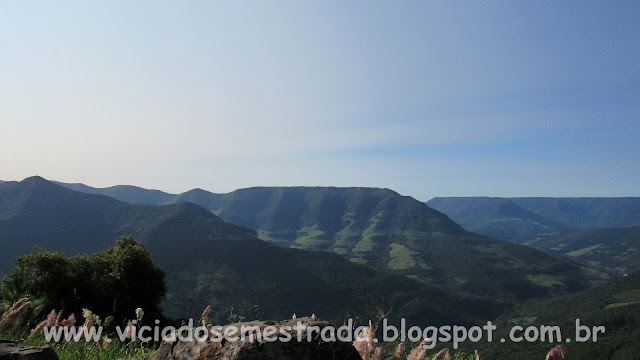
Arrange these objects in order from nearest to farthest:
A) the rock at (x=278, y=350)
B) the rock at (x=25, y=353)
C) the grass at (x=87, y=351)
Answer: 1. the rock at (x=278, y=350)
2. the rock at (x=25, y=353)
3. the grass at (x=87, y=351)

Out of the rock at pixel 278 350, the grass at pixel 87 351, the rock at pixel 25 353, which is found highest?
the rock at pixel 278 350

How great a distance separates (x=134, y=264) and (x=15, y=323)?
29.4m

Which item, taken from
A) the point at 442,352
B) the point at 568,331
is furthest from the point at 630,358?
the point at 442,352

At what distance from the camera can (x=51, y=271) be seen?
2642 centimetres

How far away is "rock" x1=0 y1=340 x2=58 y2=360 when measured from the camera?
4.90 m

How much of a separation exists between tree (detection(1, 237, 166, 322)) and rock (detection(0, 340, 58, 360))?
19.6 metres

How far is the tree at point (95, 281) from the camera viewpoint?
1011 inches

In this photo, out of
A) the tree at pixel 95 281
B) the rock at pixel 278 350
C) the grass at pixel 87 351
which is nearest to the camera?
the rock at pixel 278 350

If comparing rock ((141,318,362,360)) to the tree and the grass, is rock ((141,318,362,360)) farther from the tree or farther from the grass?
the tree

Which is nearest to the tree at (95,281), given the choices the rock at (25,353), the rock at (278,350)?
the rock at (25,353)

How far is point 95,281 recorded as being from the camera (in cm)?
2991

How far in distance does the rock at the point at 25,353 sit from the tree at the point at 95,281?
1962cm

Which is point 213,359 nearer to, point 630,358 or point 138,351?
point 138,351

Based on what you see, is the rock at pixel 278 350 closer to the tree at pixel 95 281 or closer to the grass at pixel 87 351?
the grass at pixel 87 351
